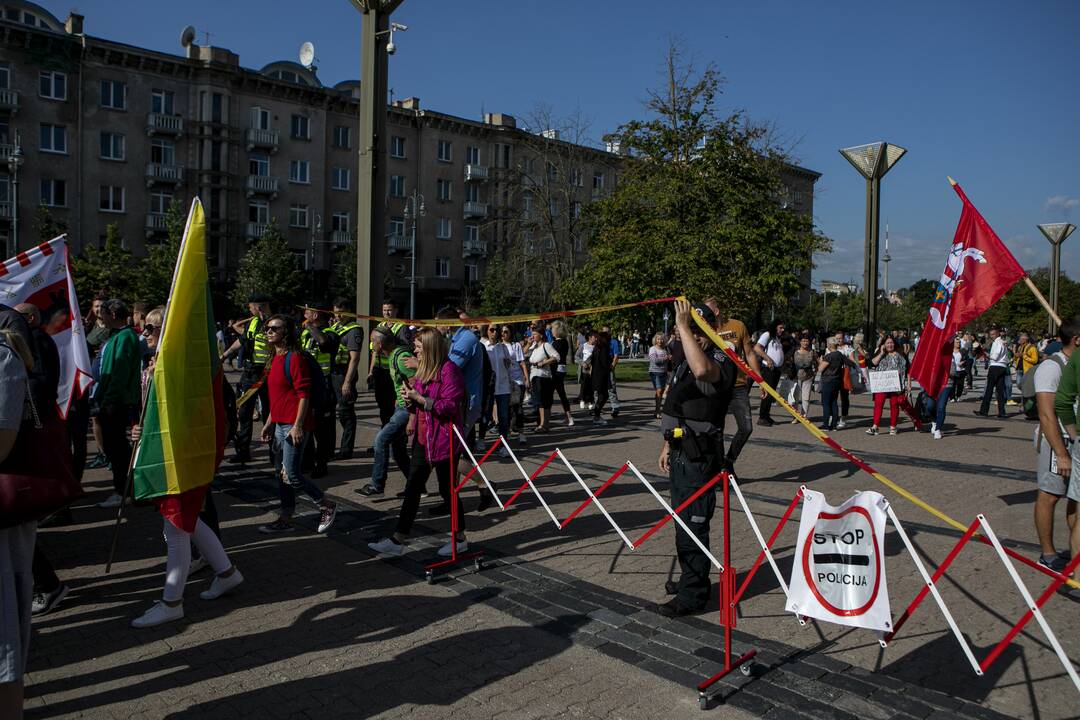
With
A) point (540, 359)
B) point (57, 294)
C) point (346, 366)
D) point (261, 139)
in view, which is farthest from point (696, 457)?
point (261, 139)

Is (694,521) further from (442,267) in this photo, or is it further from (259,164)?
(442,267)

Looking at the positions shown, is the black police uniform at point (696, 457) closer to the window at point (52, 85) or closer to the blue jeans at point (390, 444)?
the blue jeans at point (390, 444)

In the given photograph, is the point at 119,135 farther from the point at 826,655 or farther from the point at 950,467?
the point at 826,655

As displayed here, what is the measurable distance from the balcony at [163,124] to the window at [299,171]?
6496 millimetres

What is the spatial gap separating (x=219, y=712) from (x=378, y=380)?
6.05 meters

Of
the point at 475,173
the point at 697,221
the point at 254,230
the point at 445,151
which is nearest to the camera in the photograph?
the point at 697,221

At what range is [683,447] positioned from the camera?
5.36 meters

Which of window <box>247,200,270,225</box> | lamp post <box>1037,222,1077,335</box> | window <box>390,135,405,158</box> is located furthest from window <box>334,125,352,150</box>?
lamp post <box>1037,222,1077,335</box>

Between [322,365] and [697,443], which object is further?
[322,365]

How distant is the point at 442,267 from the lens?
2172 inches

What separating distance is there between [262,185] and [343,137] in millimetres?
6723

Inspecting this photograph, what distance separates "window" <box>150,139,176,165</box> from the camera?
141 feet

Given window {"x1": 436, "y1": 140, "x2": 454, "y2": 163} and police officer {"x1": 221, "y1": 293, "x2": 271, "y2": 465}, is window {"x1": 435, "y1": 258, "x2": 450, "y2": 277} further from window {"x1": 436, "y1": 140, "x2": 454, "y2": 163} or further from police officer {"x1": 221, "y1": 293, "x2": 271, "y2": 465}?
police officer {"x1": 221, "y1": 293, "x2": 271, "y2": 465}

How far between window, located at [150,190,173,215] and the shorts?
44.4m
